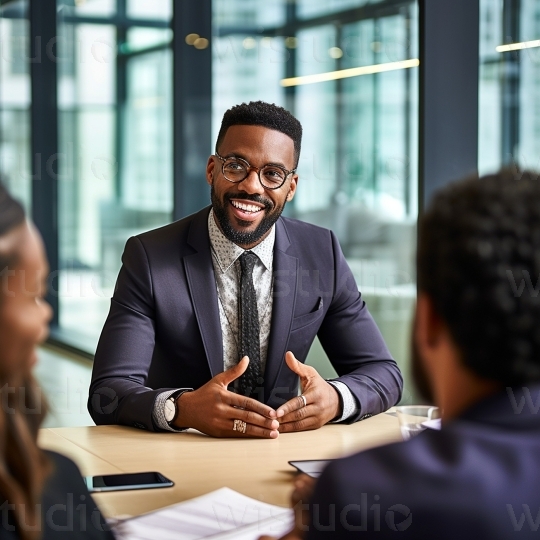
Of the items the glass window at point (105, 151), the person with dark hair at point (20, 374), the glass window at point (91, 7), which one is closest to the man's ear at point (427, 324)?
the person with dark hair at point (20, 374)

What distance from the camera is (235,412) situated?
2176 mm

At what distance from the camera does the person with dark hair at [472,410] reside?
3.19ft

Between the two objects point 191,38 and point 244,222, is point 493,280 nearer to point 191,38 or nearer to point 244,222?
point 244,222

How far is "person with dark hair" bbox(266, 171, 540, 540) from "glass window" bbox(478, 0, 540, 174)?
3.43 meters

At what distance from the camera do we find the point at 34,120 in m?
6.47

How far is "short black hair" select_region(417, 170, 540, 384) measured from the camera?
101 cm

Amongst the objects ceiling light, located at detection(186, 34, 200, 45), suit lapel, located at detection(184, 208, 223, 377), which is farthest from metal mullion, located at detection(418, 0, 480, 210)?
ceiling light, located at detection(186, 34, 200, 45)

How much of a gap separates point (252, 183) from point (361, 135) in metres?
1.81

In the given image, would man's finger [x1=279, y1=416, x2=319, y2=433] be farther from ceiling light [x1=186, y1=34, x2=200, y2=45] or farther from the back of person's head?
ceiling light [x1=186, y1=34, x2=200, y2=45]

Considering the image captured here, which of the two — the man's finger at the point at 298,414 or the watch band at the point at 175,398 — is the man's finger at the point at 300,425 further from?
the watch band at the point at 175,398

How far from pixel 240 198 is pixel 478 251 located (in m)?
1.78

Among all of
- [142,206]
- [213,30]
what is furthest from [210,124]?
[142,206]

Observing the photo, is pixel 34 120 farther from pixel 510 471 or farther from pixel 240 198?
pixel 510 471

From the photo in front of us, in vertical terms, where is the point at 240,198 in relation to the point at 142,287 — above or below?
above
